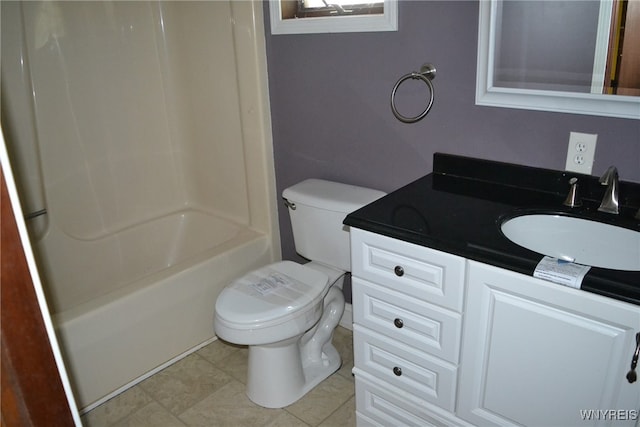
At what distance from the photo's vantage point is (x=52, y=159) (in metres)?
2.35

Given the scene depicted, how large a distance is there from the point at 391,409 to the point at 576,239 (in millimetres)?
779

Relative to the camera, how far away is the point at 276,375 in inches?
77.7

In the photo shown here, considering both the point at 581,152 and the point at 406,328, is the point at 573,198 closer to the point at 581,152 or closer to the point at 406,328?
the point at 581,152

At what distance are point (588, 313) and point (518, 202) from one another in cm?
50

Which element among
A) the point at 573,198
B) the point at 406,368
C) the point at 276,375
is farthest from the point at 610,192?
the point at 276,375

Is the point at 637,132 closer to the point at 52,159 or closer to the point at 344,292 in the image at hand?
the point at 344,292

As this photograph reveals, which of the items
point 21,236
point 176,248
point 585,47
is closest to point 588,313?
point 585,47

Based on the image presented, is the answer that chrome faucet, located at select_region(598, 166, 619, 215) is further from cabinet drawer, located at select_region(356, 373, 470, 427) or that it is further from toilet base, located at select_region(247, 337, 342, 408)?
toilet base, located at select_region(247, 337, 342, 408)

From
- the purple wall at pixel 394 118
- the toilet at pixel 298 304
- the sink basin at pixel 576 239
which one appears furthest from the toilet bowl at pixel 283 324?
the sink basin at pixel 576 239

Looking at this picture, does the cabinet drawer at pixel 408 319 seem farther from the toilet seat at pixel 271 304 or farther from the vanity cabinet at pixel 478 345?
the toilet seat at pixel 271 304

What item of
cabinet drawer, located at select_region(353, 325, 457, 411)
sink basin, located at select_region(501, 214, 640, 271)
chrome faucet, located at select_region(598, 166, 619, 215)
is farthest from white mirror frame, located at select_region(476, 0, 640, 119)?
cabinet drawer, located at select_region(353, 325, 457, 411)

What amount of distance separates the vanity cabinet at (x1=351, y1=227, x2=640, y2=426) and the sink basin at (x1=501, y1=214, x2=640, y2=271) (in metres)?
0.25

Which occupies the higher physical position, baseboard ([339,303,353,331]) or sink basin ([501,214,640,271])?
sink basin ([501,214,640,271])

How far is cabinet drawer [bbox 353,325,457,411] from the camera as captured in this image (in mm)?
1491
